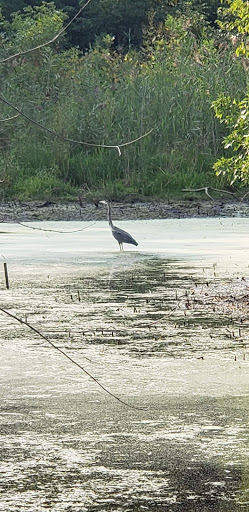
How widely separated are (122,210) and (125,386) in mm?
10454

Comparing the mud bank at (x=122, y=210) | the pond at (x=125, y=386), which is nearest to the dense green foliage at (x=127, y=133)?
the mud bank at (x=122, y=210)

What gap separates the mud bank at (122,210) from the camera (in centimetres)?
1548

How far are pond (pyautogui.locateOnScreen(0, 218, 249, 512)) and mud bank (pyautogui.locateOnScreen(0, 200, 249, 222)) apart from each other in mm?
4361

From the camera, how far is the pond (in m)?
4.02

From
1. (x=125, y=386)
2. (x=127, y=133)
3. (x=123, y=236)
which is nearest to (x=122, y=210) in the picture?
(x=127, y=133)

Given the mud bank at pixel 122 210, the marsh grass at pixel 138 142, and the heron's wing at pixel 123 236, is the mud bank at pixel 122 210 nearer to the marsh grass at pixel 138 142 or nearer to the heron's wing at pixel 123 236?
the marsh grass at pixel 138 142

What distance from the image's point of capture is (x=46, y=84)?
18891mm

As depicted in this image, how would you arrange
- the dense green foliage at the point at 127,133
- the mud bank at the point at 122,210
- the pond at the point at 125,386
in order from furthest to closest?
the dense green foliage at the point at 127,133
the mud bank at the point at 122,210
the pond at the point at 125,386

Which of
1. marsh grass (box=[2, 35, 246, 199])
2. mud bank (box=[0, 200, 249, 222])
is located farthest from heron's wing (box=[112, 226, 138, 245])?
marsh grass (box=[2, 35, 246, 199])

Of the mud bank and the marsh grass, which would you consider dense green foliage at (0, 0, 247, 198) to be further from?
the mud bank

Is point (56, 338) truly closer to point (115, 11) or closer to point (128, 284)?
point (128, 284)

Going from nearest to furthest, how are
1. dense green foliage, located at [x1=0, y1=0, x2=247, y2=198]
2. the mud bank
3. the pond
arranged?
the pond → the mud bank → dense green foliage, located at [x1=0, y1=0, x2=247, y2=198]

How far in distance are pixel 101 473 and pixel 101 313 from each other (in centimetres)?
386

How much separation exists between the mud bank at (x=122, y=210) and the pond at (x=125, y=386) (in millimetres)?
4361
